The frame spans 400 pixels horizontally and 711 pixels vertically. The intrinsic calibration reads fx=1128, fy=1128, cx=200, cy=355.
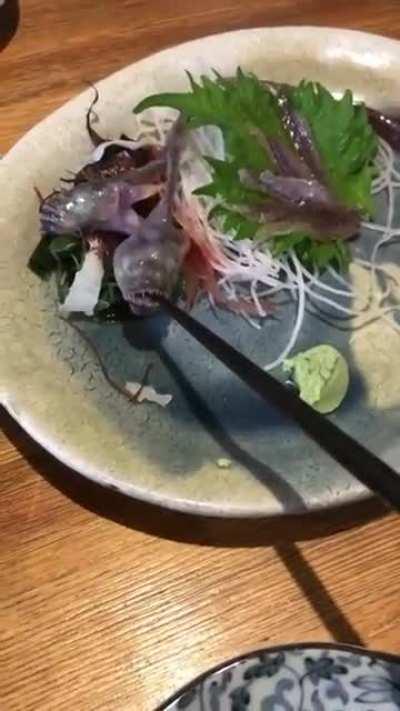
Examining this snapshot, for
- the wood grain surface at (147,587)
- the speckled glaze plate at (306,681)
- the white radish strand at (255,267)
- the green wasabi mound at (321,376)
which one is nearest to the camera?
the speckled glaze plate at (306,681)

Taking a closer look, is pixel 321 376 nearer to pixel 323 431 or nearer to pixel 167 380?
pixel 167 380

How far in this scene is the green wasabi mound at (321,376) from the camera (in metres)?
1.15

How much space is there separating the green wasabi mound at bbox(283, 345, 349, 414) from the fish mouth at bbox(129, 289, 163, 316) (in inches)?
6.2

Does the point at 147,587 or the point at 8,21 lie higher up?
the point at 8,21

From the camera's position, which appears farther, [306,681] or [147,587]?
[147,587]

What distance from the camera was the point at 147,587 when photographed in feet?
3.47

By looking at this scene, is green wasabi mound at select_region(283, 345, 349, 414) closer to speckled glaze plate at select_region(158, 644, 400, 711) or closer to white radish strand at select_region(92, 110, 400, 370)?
white radish strand at select_region(92, 110, 400, 370)

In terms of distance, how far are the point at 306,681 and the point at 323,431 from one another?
191mm

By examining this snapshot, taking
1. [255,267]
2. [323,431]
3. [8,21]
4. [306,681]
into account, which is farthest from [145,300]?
[8,21]

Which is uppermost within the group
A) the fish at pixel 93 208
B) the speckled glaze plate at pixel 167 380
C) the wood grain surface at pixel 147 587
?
the fish at pixel 93 208

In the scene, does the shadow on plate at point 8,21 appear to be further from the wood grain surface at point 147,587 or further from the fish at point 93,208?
the wood grain surface at point 147,587

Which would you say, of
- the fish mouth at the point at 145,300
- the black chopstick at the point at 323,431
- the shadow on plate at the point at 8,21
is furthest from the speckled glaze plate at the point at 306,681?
the shadow on plate at the point at 8,21

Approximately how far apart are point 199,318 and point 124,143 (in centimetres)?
23

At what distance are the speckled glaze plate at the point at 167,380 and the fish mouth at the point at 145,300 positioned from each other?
3 cm
